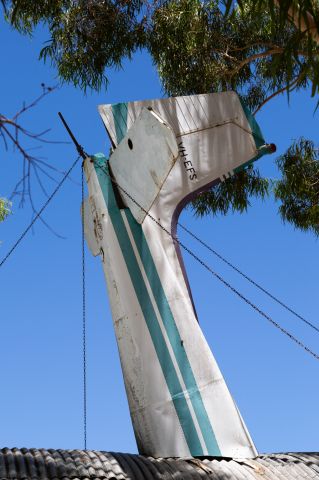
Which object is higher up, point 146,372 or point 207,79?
point 207,79

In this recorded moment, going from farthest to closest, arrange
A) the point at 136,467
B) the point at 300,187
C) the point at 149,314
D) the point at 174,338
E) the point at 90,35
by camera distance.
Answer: the point at 300,187 → the point at 90,35 → the point at 149,314 → the point at 174,338 → the point at 136,467

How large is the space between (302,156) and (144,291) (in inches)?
301

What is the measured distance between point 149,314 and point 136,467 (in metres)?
1.41

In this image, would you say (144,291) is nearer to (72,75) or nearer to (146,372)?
(146,372)

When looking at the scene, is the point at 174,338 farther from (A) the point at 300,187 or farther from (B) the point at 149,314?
(A) the point at 300,187

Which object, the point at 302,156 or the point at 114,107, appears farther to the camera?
the point at 302,156

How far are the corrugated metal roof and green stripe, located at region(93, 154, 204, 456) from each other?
0.98ft

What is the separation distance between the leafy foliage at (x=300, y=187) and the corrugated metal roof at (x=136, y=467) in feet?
26.3

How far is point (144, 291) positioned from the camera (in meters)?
7.14

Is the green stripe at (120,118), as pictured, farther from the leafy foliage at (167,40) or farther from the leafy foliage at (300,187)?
the leafy foliage at (300,187)

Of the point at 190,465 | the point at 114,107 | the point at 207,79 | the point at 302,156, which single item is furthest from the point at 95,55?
the point at 190,465

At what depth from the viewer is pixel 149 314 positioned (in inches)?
278

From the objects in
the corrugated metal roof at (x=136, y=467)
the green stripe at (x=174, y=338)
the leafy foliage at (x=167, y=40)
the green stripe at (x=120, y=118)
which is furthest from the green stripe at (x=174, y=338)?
the leafy foliage at (x=167, y=40)

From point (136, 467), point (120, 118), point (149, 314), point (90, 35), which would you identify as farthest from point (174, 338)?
point (90, 35)
